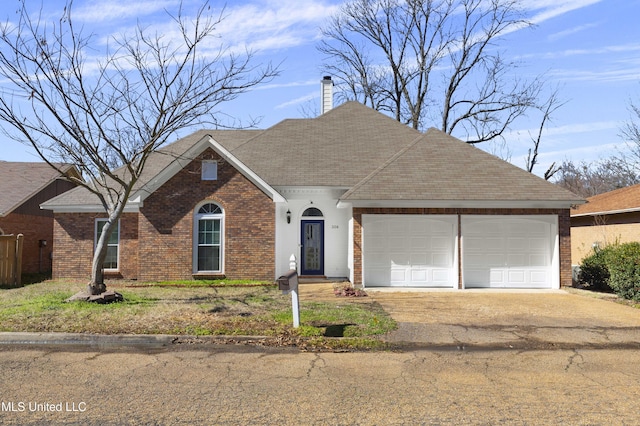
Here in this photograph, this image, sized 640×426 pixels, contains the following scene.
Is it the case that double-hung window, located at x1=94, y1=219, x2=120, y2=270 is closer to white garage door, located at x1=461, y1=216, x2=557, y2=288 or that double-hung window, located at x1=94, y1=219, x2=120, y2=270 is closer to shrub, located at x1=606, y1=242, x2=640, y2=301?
white garage door, located at x1=461, y1=216, x2=557, y2=288

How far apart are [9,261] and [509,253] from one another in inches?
651

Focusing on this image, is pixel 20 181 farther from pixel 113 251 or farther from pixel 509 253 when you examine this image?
pixel 509 253

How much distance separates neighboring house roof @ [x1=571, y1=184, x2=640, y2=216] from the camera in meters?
19.4

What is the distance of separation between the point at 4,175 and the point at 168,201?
1256 centimetres

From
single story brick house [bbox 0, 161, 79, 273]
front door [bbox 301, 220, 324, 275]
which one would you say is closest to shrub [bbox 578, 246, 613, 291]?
front door [bbox 301, 220, 324, 275]

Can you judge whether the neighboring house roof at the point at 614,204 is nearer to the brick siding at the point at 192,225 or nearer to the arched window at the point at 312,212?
the arched window at the point at 312,212

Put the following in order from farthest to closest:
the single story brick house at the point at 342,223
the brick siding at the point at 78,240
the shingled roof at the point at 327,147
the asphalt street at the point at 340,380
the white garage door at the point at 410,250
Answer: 1. the shingled roof at the point at 327,147
2. the brick siding at the point at 78,240
3. the white garage door at the point at 410,250
4. the single story brick house at the point at 342,223
5. the asphalt street at the point at 340,380

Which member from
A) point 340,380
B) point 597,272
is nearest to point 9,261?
point 340,380

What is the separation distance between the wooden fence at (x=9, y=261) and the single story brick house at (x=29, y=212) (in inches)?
148

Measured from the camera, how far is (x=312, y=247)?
16.6 m

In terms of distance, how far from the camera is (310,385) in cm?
574

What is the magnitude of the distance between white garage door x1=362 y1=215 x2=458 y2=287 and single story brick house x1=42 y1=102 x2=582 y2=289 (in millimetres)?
32

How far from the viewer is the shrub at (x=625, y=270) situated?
12727 millimetres

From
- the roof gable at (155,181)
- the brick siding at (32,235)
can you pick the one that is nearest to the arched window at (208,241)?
the roof gable at (155,181)
